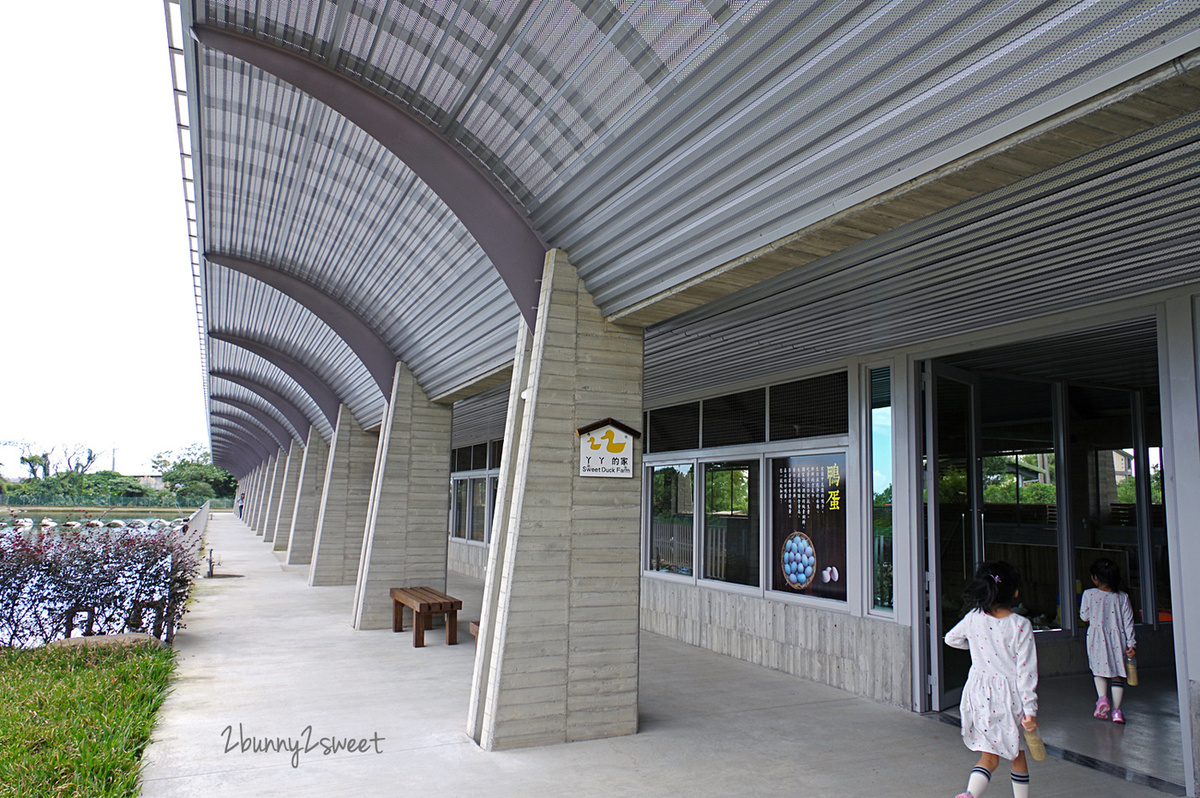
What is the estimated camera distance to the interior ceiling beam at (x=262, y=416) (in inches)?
1064

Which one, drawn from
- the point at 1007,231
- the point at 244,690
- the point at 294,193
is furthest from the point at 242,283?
the point at 1007,231

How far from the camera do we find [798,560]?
8.34 m

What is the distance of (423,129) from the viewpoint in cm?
597

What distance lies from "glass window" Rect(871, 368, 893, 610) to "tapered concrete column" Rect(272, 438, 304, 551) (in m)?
23.1

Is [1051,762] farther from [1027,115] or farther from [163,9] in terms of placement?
[163,9]

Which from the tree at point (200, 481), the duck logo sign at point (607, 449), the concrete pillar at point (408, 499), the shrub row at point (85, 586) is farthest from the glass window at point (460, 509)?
the tree at point (200, 481)

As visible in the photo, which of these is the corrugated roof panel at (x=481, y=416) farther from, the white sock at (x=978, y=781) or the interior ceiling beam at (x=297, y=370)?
the white sock at (x=978, y=781)

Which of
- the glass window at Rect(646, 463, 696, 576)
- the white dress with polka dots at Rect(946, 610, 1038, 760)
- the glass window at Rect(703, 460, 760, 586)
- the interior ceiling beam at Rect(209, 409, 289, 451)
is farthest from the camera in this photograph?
the interior ceiling beam at Rect(209, 409, 289, 451)

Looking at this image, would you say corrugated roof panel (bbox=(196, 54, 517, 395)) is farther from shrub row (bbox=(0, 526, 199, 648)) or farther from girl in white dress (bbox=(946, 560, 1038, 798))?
girl in white dress (bbox=(946, 560, 1038, 798))

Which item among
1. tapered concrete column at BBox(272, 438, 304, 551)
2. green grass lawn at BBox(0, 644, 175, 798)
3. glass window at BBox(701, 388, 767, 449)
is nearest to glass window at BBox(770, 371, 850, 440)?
glass window at BBox(701, 388, 767, 449)

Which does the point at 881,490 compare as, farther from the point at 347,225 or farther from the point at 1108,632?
the point at 347,225

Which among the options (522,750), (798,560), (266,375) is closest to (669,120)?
(522,750)

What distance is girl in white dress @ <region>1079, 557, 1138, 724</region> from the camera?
6.64 meters

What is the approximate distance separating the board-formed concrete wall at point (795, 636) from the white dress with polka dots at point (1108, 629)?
1.56 metres
